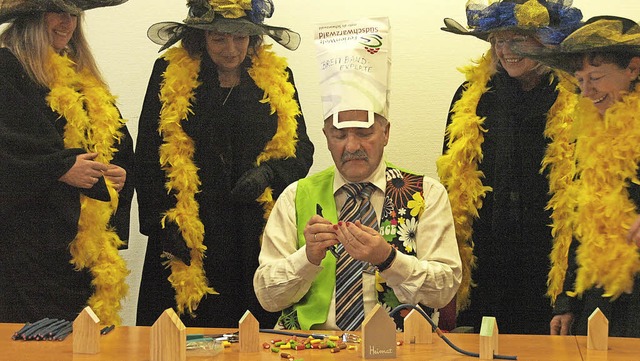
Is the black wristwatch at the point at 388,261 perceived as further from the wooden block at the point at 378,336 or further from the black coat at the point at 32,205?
the black coat at the point at 32,205

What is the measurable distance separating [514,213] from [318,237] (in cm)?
113

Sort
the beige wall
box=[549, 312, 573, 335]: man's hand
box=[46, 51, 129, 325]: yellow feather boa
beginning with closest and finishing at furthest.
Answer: box=[549, 312, 573, 335]: man's hand < box=[46, 51, 129, 325]: yellow feather boa < the beige wall

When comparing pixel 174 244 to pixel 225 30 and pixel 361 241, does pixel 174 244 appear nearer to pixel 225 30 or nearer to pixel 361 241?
pixel 225 30

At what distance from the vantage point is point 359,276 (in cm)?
402

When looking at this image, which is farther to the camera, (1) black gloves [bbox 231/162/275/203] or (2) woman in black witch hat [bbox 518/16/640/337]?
(1) black gloves [bbox 231/162/275/203]

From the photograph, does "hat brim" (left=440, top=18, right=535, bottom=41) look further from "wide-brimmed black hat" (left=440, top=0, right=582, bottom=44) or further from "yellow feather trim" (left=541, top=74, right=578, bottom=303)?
"yellow feather trim" (left=541, top=74, right=578, bottom=303)

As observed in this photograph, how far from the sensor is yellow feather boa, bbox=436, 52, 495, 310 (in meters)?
4.63

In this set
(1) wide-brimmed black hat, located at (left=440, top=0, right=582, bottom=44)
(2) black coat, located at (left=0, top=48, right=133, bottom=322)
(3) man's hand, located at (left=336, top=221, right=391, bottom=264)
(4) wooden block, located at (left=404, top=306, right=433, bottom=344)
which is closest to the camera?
(4) wooden block, located at (left=404, top=306, right=433, bottom=344)

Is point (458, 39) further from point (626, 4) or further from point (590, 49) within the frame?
point (590, 49)

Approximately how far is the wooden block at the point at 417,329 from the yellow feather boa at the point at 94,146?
191cm

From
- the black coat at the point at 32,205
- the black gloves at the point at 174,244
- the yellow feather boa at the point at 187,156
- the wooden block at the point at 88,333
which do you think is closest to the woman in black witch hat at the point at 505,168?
the yellow feather boa at the point at 187,156

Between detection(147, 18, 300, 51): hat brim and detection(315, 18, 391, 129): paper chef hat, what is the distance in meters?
0.73

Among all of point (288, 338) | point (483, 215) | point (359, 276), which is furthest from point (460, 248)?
point (288, 338)

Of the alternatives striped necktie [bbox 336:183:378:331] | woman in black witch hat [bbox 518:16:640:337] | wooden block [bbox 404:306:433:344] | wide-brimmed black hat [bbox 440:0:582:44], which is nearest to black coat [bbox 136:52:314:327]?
striped necktie [bbox 336:183:378:331]
